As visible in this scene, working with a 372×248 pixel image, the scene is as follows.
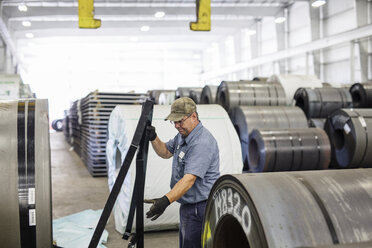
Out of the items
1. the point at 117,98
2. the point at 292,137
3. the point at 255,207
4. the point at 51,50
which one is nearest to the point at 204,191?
the point at 255,207

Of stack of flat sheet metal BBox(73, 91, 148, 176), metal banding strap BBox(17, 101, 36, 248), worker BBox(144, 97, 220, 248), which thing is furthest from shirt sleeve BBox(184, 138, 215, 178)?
stack of flat sheet metal BBox(73, 91, 148, 176)

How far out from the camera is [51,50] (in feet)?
84.0

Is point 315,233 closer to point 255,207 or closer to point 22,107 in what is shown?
point 255,207

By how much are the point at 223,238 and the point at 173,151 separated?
131 cm

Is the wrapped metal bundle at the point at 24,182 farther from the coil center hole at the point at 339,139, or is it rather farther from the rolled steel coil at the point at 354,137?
the coil center hole at the point at 339,139

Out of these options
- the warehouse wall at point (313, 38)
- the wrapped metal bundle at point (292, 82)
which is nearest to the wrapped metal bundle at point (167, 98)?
the wrapped metal bundle at point (292, 82)

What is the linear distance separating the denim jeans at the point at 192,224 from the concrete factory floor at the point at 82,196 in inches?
49.2

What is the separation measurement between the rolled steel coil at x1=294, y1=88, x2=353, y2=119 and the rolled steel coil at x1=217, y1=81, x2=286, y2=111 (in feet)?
1.66

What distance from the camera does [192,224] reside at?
104 inches

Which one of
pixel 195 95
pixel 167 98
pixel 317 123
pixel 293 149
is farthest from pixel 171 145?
pixel 167 98

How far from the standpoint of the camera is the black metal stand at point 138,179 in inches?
92.8

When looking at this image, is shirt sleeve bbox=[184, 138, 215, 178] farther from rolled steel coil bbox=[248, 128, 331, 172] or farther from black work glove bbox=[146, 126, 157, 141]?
rolled steel coil bbox=[248, 128, 331, 172]

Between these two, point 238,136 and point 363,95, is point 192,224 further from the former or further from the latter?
point 363,95

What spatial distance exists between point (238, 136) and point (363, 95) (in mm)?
3145
